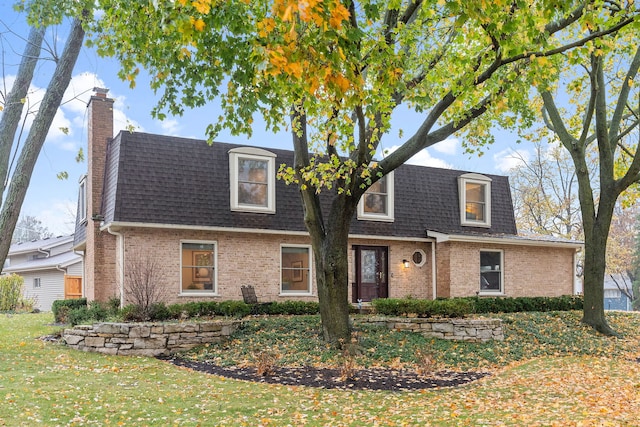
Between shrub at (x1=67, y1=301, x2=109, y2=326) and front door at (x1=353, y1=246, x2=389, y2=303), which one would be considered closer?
→ shrub at (x1=67, y1=301, x2=109, y2=326)

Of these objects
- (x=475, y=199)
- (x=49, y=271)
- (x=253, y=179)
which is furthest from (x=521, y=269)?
(x=49, y=271)

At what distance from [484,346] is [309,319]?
4.16 m

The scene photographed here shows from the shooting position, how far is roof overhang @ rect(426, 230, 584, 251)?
18.5m

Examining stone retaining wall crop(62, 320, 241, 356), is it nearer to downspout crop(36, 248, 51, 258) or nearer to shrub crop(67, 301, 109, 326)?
shrub crop(67, 301, 109, 326)

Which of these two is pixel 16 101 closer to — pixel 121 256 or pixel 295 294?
pixel 121 256

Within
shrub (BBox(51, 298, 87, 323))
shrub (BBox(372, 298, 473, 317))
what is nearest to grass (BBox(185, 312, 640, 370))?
shrub (BBox(372, 298, 473, 317))

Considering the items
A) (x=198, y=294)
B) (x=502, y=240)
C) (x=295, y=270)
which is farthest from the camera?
(x=502, y=240)

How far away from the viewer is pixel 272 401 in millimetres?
7406

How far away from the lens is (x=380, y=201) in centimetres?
1891

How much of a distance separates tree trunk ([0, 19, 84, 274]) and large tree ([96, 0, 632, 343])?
1.20m

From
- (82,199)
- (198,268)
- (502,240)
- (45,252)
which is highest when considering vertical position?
(82,199)

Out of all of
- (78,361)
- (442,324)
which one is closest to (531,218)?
(442,324)

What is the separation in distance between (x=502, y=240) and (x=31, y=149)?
1607 cm

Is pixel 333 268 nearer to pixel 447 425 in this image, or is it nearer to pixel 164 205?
pixel 447 425
